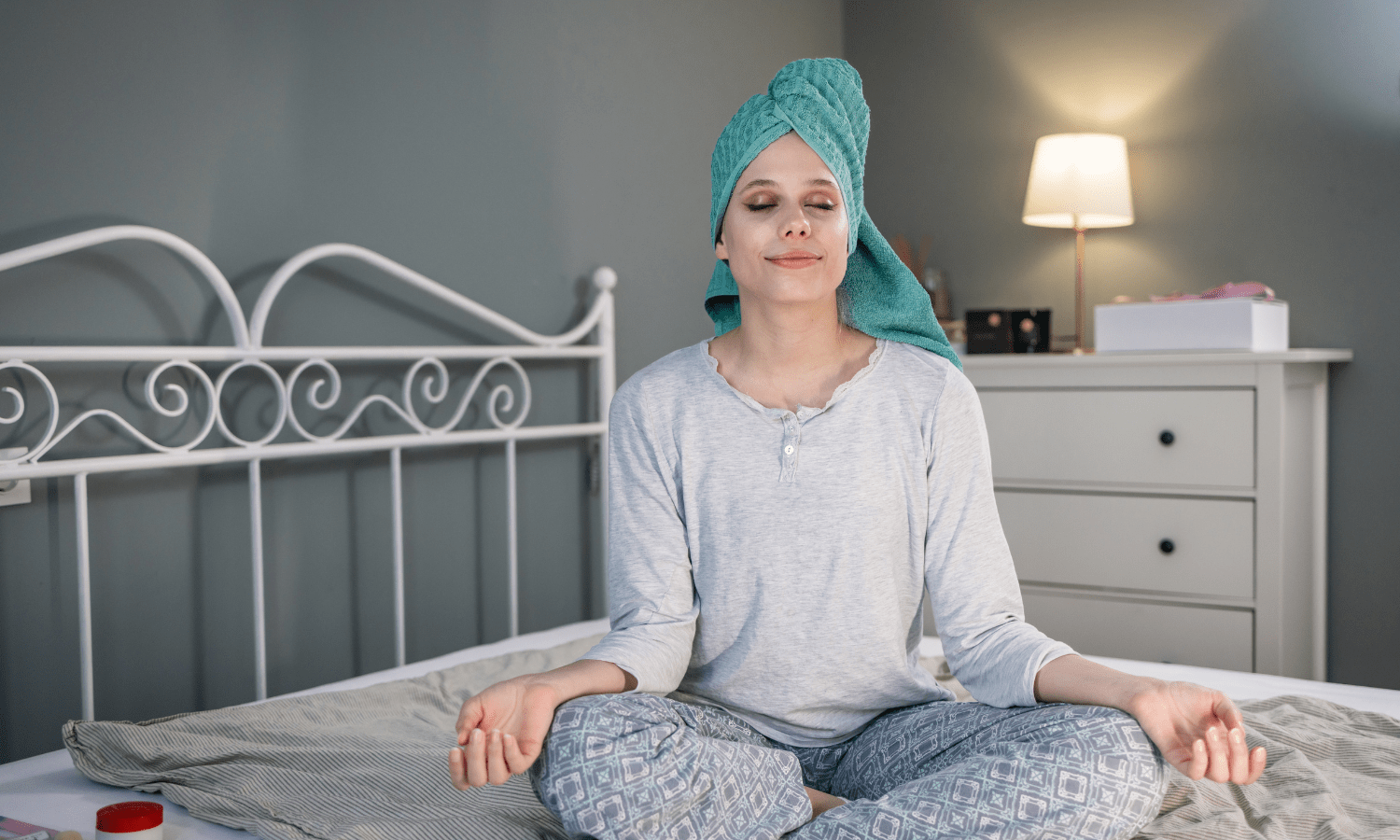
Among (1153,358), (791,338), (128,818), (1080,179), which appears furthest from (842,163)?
(1080,179)

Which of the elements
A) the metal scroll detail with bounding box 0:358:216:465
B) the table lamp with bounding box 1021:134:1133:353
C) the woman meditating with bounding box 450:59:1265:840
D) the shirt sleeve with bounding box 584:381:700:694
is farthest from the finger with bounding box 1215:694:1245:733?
the table lamp with bounding box 1021:134:1133:353

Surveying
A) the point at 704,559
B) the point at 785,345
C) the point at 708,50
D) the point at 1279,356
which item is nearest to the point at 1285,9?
the point at 1279,356

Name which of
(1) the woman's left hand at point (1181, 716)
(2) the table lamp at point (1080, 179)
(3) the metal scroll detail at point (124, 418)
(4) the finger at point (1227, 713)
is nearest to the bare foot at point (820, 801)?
(1) the woman's left hand at point (1181, 716)

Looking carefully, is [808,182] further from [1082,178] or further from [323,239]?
[1082,178]

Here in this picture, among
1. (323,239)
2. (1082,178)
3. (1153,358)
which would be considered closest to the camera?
(323,239)

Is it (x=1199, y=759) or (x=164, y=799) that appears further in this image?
(x=164, y=799)

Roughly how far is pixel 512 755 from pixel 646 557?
0.98 feet

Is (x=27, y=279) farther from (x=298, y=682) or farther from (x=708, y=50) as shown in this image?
(x=708, y=50)

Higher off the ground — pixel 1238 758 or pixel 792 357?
pixel 792 357

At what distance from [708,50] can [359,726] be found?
69.1 inches

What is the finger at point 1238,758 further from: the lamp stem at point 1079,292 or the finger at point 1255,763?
the lamp stem at point 1079,292

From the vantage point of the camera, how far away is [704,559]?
114cm

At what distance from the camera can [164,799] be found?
1143 mm

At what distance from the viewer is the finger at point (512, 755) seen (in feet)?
2.84
